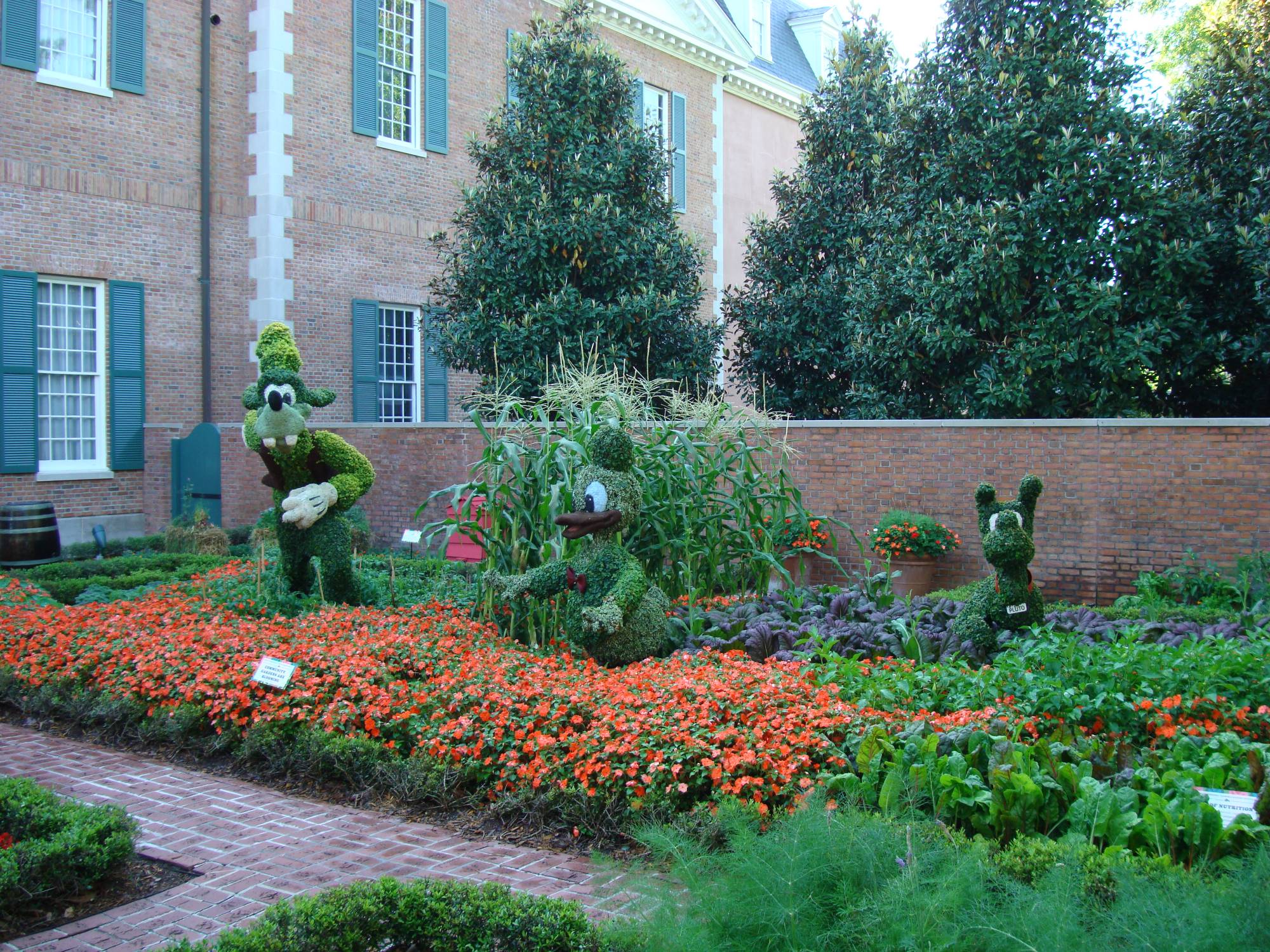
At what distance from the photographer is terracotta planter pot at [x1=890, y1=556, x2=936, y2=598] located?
9.89m

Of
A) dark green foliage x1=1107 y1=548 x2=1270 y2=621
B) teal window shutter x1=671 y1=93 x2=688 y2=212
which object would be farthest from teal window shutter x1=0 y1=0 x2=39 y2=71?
dark green foliage x1=1107 y1=548 x2=1270 y2=621

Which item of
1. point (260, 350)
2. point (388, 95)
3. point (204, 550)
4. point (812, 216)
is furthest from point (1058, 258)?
point (388, 95)

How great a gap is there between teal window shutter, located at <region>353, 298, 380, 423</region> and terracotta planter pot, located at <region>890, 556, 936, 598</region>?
9.96 m

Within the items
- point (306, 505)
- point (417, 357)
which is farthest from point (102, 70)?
point (306, 505)

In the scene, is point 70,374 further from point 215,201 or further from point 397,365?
point 397,365

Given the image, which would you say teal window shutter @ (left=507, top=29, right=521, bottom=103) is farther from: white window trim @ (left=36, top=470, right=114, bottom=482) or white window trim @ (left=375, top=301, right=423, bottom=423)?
white window trim @ (left=36, top=470, right=114, bottom=482)

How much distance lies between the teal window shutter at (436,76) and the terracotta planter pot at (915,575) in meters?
12.1

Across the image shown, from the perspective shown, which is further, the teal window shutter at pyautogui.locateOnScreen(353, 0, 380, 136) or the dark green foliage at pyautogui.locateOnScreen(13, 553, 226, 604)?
the teal window shutter at pyautogui.locateOnScreen(353, 0, 380, 136)

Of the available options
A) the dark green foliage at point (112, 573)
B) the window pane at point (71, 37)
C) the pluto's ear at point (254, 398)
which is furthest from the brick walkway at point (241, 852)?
the window pane at point (71, 37)

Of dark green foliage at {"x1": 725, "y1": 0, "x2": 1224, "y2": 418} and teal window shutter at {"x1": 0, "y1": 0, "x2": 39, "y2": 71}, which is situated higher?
teal window shutter at {"x1": 0, "y1": 0, "x2": 39, "y2": 71}

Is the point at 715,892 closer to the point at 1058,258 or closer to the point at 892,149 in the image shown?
the point at 1058,258

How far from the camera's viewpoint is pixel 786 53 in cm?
2833

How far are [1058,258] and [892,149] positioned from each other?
Result: 254 cm

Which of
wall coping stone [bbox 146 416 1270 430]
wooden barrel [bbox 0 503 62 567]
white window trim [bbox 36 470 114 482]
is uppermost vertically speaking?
wall coping stone [bbox 146 416 1270 430]
